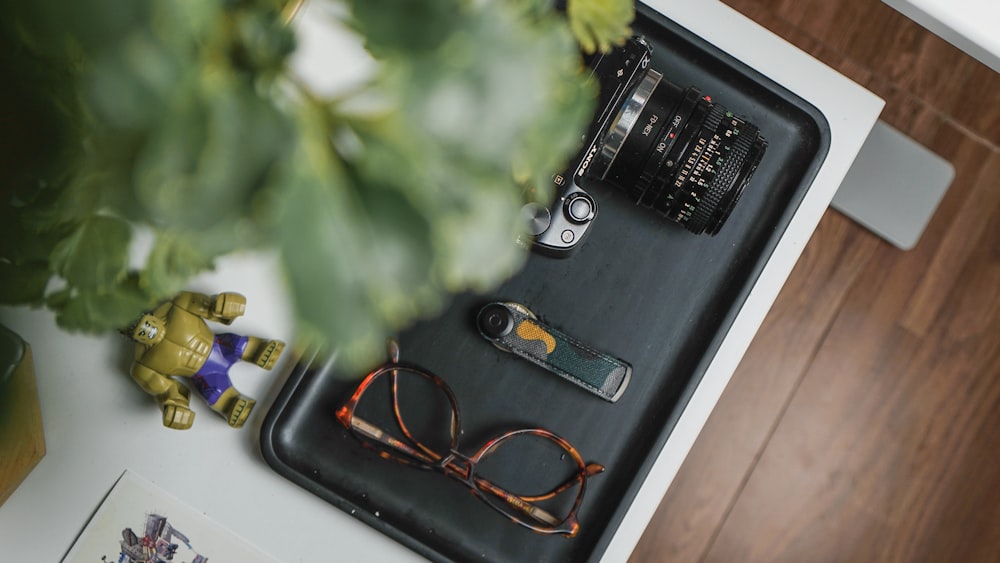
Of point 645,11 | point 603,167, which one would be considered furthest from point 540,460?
point 645,11

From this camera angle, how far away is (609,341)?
545 mm

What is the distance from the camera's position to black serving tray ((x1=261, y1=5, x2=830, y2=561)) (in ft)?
1.75

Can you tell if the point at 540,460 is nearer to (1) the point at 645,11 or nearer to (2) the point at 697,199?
(2) the point at 697,199

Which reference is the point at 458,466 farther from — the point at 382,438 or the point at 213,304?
the point at 213,304

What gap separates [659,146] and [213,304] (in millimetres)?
295

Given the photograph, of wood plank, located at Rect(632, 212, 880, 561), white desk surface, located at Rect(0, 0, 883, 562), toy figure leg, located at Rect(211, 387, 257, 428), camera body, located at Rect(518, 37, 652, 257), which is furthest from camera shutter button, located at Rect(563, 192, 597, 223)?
wood plank, located at Rect(632, 212, 880, 561)

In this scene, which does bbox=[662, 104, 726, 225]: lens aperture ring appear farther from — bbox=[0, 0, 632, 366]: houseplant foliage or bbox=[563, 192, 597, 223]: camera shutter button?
bbox=[0, 0, 632, 366]: houseplant foliage

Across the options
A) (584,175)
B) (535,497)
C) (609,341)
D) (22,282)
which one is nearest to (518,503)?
(535,497)

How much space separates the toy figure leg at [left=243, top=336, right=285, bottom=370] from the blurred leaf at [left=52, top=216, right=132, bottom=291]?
22cm

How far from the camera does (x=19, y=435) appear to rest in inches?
18.3

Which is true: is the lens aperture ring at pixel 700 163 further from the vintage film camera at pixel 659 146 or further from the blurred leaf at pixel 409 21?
the blurred leaf at pixel 409 21

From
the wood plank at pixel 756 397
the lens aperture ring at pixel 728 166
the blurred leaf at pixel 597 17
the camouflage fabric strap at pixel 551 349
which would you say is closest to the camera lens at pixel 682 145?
the lens aperture ring at pixel 728 166

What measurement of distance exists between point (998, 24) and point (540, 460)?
38cm

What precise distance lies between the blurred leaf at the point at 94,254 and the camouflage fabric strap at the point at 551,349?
0.89 ft
